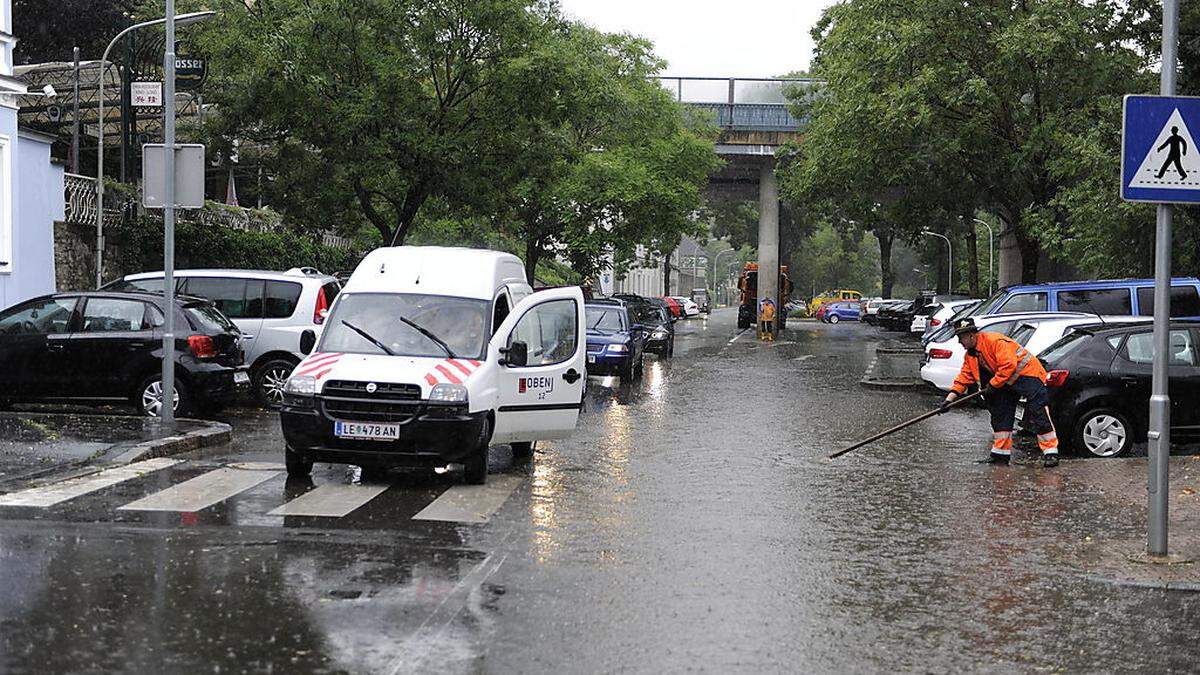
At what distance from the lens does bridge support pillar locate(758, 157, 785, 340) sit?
58.2 meters

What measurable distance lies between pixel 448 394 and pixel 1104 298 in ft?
52.7

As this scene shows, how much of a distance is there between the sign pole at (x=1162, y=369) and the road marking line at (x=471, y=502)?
15.5ft

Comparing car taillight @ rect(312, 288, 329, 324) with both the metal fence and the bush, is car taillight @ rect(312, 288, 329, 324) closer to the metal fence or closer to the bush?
the metal fence

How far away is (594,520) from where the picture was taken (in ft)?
34.1

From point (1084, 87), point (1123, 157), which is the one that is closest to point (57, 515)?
point (1123, 157)

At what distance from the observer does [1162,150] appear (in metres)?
8.98

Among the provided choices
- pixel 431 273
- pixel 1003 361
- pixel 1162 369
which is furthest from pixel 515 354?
pixel 1162 369

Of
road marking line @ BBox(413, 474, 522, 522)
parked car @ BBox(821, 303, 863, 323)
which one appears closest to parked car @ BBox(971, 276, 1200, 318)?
road marking line @ BBox(413, 474, 522, 522)

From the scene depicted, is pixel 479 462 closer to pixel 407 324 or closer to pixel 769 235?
pixel 407 324

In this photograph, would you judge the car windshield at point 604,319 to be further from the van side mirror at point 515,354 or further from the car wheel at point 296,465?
the car wheel at point 296,465

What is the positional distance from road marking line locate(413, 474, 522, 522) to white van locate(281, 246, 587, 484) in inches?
9.6

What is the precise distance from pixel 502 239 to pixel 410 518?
39938mm

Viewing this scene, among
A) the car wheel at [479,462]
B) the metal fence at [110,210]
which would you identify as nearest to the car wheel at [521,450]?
the car wheel at [479,462]

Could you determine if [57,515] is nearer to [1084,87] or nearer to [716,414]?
[716,414]
